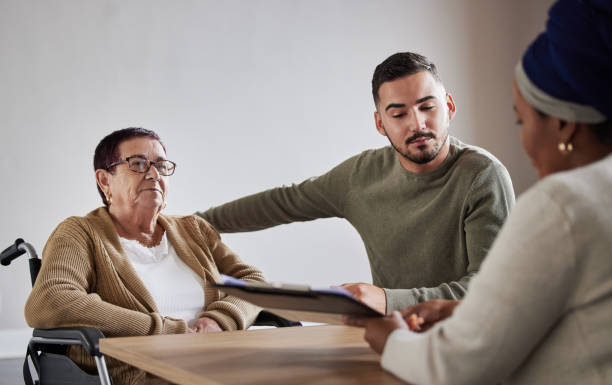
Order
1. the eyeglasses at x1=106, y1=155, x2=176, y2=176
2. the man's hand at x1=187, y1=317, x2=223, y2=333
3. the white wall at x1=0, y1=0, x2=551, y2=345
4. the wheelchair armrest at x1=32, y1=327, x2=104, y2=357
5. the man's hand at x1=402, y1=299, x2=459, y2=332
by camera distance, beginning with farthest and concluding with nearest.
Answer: the white wall at x1=0, y1=0, x2=551, y2=345
the eyeglasses at x1=106, y1=155, x2=176, y2=176
the man's hand at x1=187, y1=317, x2=223, y2=333
the wheelchair armrest at x1=32, y1=327, x2=104, y2=357
the man's hand at x1=402, y1=299, x2=459, y2=332

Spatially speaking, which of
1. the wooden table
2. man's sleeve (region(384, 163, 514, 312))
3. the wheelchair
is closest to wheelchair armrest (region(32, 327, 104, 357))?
the wheelchair

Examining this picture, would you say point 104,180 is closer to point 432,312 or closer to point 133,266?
point 133,266

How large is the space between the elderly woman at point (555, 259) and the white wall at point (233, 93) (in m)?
2.98

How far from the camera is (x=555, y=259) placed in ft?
2.62

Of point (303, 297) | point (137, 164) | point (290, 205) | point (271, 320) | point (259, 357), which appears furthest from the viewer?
point (290, 205)

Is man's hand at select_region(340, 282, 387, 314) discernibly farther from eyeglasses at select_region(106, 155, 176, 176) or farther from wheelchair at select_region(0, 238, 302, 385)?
eyeglasses at select_region(106, 155, 176, 176)

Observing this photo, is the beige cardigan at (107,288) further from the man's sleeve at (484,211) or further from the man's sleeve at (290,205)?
the man's sleeve at (484,211)

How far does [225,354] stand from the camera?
48.3 inches

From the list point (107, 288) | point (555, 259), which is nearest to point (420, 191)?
point (107, 288)

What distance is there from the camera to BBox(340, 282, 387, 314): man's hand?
165 centimetres

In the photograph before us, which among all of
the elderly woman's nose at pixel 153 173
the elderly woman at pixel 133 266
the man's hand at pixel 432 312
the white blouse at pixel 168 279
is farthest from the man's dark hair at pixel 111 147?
the man's hand at pixel 432 312

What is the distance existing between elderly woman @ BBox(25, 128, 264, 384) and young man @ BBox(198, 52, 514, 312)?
1.54 feet

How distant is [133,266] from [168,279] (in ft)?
0.41

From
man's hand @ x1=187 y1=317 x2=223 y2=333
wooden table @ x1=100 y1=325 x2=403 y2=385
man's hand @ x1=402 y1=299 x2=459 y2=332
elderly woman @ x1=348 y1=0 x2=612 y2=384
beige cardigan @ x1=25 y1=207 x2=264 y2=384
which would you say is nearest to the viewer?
elderly woman @ x1=348 y1=0 x2=612 y2=384
